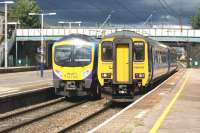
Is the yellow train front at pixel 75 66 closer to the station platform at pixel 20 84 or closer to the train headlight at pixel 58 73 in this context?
the train headlight at pixel 58 73

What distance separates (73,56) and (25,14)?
93.3m

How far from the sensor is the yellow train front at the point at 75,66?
2467 cm

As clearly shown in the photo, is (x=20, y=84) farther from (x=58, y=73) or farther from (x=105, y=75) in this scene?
(x=105, y=75)

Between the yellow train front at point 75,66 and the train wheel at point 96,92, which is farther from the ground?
the yellow train front at point 75,66

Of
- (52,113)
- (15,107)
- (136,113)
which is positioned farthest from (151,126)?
(15,107)

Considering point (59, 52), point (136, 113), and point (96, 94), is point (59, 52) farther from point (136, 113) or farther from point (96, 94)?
point (136, 113)

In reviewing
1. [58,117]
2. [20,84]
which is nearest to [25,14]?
[20,84]

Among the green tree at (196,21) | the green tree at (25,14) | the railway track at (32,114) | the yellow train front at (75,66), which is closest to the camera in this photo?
the railway track at (32,114)

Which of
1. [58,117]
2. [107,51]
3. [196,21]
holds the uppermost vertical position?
[196,21]

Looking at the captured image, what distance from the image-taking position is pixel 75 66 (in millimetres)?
24844

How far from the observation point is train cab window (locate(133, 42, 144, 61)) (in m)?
22.4

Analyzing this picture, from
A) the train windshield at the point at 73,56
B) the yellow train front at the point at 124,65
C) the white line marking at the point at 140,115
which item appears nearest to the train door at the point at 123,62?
the yellow train front at the point at 124,65

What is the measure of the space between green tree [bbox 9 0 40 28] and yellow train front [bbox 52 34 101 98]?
9162 centimetres

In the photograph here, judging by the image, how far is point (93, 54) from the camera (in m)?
25.0
